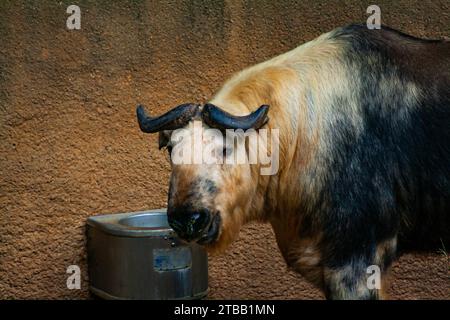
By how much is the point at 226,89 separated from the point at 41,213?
4.88 ft

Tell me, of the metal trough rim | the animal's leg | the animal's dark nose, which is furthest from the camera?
the metal trough rim

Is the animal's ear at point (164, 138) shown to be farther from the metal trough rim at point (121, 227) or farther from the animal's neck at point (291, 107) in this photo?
the metal trough rim at point (121, 227)

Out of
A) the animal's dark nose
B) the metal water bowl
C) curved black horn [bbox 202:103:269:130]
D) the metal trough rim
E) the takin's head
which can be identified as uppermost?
curved black horn [bbox 202:103:269:130]

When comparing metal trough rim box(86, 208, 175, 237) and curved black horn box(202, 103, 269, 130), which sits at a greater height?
curved black horn box(202, 103, 269, 130)

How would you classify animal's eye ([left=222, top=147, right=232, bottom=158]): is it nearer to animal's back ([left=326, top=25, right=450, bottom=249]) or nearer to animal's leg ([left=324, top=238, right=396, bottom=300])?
animal's back ([left=326, top=25, right=450, bottom=249])

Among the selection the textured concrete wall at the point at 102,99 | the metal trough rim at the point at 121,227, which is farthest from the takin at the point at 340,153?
the textured concrete wall at the point at 102,99

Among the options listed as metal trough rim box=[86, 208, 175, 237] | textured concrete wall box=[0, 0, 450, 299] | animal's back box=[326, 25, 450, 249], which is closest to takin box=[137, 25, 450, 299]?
animal's back box=[326, 25, 450, 249]

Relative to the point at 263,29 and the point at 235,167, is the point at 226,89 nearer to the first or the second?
the point at 235,167

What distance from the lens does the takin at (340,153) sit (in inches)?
150

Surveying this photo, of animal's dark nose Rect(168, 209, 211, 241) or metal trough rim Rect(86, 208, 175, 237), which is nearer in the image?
animal's dark nose Rect(168, 209, 211, 241)

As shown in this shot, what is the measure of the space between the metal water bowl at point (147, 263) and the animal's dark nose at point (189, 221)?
3.07ft

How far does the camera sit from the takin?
381 centimetres

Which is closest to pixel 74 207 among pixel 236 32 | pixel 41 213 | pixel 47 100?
pixel 41 213

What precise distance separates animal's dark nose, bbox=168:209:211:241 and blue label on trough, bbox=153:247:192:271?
0.99m
